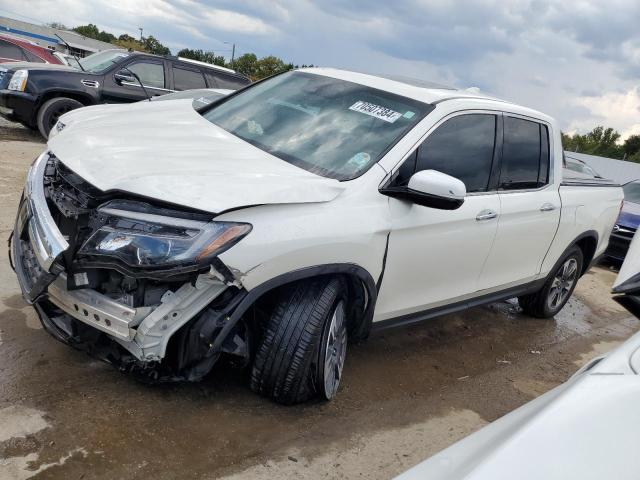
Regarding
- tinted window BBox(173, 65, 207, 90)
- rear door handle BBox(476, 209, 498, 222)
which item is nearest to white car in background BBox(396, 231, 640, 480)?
rear door handle BBox(476, 209, 498, 222)

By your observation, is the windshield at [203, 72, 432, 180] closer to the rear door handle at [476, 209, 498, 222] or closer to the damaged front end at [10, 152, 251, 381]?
the rear door handle at [476, 209, 498, 222]

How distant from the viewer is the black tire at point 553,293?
215 inches

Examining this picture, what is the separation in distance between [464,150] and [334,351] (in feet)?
5.18

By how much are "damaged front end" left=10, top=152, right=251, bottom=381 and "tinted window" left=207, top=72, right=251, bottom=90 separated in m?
8.84

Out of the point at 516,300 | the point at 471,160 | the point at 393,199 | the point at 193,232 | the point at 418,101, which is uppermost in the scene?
the point at 418,101

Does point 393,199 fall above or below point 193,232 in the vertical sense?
above

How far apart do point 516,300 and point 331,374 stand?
390cm

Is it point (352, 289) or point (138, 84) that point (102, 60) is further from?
point (352, 289)

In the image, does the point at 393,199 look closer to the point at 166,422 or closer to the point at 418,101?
the point at 418,101

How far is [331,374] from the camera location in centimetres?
325

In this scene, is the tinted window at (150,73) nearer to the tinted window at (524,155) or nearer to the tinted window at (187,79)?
the tinted window at (187,79)

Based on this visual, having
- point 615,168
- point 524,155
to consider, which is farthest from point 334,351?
point 615,168

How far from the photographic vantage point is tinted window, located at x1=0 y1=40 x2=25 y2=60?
14602mm

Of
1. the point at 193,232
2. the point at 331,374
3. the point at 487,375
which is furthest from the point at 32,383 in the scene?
the point at 487,375
